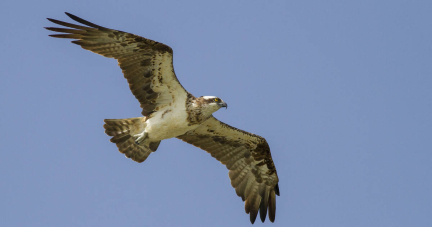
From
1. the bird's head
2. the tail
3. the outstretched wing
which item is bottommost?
the tail

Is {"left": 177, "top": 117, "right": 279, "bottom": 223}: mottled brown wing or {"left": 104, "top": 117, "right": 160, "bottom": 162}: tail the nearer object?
{"left": 104, "top": 117, "right": 160, "bottom": 162}: tail

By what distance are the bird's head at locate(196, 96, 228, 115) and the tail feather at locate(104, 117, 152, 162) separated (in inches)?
69.8

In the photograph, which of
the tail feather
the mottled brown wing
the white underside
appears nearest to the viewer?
the white underside

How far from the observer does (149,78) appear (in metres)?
15.2

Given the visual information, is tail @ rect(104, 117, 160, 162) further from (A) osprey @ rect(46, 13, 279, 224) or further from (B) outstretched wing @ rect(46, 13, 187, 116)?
(B) outstretched wing @ rect(46, 13, 187, 116)

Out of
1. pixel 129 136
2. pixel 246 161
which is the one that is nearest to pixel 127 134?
pixel 129 136

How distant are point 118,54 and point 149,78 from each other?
1.00 metres

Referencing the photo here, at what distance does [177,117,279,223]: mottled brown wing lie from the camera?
55.2ft

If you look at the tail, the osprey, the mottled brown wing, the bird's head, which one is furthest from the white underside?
the mottled brown wing

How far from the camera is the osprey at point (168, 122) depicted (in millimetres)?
14719

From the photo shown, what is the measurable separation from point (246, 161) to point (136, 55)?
184 inches

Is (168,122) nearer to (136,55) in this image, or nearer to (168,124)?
(168,124)

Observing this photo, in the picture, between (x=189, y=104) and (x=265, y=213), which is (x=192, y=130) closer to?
(x=189, y=104)

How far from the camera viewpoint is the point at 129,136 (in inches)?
629
